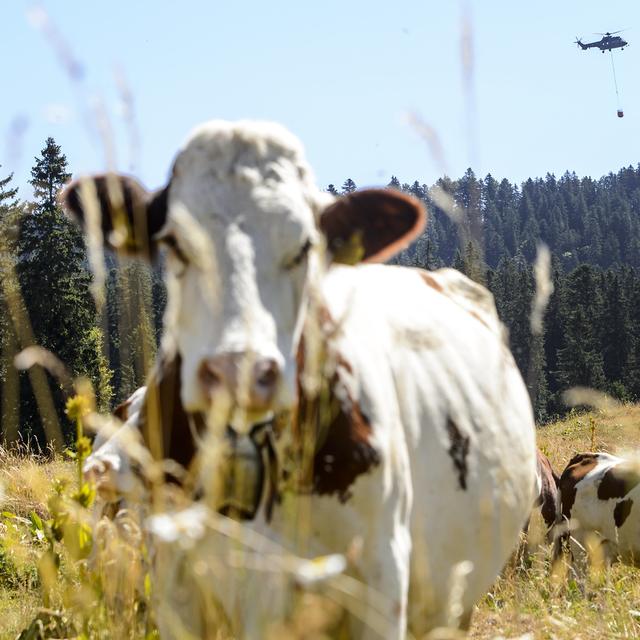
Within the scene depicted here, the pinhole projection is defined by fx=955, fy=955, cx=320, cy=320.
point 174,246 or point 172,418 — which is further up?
point 174,246

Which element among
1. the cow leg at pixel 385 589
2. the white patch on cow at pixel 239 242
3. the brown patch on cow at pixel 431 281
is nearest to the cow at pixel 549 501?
the brown patch on cow at pixel 431 281

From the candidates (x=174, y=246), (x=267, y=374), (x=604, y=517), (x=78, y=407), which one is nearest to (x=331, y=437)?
(x=267, y=374)

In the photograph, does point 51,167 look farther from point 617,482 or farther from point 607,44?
point 607,44

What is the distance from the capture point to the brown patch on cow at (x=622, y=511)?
10164mm

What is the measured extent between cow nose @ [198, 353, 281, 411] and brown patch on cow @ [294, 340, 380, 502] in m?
0.55

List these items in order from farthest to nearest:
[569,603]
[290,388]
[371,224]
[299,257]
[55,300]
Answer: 1. [55,300]
2. [569,603]
3. [371,224]
4. [299,257]
5. [290,388]

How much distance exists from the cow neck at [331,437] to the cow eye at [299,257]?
30 centimetres

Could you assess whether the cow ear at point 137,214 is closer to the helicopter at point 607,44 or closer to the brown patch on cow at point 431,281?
the brown patch on cow at point 431,281

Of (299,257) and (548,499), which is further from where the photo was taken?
(548,499)

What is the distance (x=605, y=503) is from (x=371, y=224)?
26.4ft

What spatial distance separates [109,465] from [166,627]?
1399mm

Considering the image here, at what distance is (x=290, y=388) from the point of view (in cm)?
273

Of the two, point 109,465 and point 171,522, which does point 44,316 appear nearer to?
point 109,465

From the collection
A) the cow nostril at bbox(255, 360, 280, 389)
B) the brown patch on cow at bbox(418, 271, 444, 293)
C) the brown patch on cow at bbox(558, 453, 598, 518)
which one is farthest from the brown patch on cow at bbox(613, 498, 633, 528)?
the cow nostril at bbox(255, 360, 280, 389)
